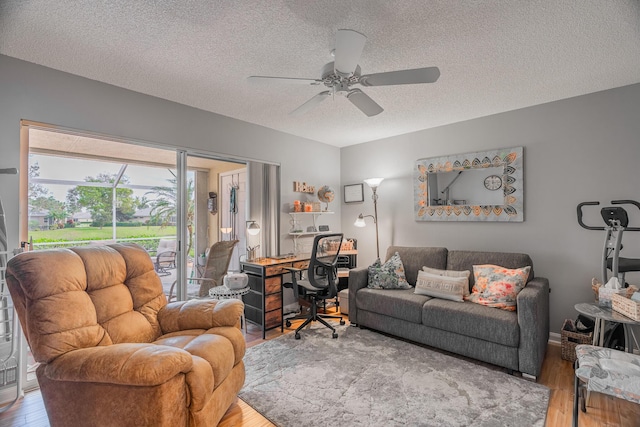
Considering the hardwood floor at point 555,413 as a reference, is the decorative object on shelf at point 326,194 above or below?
above

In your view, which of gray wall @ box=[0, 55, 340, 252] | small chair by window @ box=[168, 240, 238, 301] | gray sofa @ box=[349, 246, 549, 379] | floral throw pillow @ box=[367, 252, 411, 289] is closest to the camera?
gray wall @ box=[0, 55, 340, 252]

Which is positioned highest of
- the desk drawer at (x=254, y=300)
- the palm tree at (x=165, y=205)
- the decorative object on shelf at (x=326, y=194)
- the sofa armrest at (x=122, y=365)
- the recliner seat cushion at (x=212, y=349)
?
the decorative object on shelf at (x=326, y=194)

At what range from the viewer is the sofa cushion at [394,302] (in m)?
3.00

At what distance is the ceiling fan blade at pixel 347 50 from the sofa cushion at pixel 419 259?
2.48 meters

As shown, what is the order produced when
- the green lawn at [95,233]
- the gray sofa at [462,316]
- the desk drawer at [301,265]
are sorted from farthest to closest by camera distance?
the desk drawer at [301,265]
the green lawn at [95,233]
the gray sofa at [462,316]

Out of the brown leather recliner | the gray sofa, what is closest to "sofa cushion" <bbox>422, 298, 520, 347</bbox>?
the gray sofa

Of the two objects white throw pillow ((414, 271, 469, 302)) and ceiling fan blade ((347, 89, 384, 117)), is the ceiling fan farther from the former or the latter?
white throw pillow ((414, 271, 469, 302))

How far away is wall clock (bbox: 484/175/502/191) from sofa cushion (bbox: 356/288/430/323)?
151cm

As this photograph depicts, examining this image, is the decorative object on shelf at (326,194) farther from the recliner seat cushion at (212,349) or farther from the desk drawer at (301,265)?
the recliner seat cushion at (212,349)

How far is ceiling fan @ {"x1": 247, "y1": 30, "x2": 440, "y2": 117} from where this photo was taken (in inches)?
65.2

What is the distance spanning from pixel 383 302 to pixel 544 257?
1.77m

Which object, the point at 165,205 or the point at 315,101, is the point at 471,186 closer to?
the point at 315,101

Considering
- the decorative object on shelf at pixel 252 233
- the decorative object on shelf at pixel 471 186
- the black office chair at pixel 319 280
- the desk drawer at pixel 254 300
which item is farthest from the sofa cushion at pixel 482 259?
the decorative object on shelf at pixel 252 233

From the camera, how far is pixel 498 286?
2.80m
